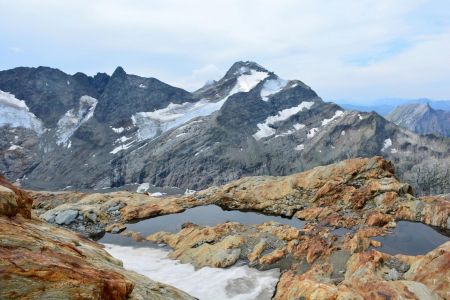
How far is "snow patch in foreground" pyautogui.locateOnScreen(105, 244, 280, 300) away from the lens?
28969 mm

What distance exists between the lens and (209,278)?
32.1 metres

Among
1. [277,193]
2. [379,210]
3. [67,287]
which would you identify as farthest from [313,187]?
[67,287]

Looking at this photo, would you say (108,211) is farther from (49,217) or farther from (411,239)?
(411,239)

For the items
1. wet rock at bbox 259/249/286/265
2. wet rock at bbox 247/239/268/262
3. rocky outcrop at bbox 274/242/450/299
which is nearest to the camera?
rocky outcrop at bbox 274/242/450/299

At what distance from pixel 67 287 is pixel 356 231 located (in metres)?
29.7

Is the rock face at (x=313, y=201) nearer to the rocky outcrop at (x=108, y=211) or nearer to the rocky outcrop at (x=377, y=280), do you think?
the rocky outcrop at (x=108, y=211)

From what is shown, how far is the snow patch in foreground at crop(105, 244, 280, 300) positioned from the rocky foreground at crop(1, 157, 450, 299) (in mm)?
1288

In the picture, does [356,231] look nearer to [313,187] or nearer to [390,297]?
[313,187]

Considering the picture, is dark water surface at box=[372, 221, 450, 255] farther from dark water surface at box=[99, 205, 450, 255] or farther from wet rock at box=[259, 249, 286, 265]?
wet rock at box=[259, 249, 286, 265]

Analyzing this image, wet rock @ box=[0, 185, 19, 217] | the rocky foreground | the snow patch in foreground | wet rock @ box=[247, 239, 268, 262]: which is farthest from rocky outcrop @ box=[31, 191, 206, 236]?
wet rock @ box=[0, 185, 19, 217]

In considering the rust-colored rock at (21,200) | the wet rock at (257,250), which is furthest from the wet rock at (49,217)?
the wet rock at (257,250)

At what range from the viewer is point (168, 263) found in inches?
1444

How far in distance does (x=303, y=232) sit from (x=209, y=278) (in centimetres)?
1123

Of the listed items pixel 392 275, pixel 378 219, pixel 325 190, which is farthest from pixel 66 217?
pixel 392 275
